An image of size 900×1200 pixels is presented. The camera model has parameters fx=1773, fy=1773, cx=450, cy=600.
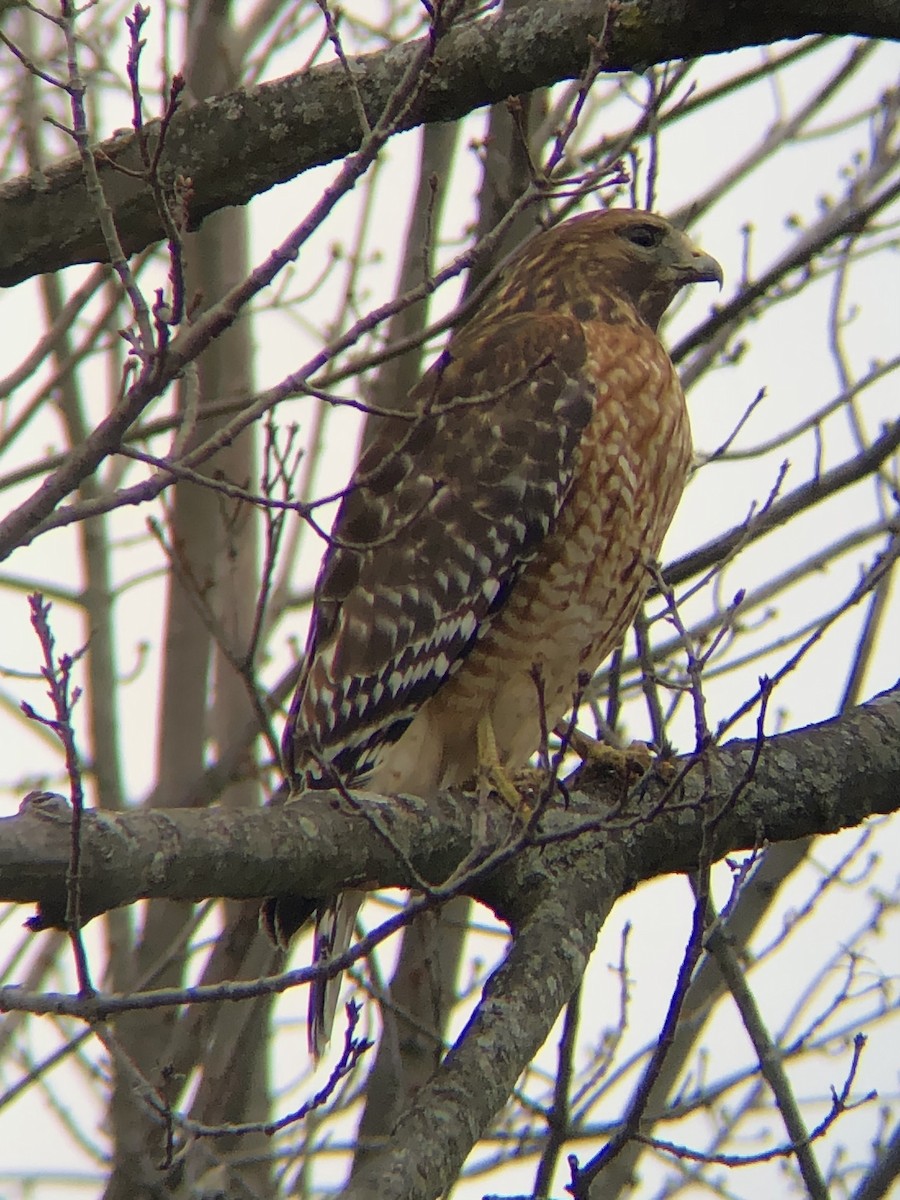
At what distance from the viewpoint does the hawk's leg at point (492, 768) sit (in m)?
4.55

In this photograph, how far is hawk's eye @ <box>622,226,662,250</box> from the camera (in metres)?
5.45

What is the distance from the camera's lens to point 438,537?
490 centimetres

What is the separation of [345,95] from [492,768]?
1823 mm

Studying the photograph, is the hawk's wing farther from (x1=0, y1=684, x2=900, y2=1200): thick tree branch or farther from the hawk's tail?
(x1=0, y1=684, x2=900, y2=1200): thick tree branch

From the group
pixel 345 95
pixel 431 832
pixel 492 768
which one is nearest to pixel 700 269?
pixel 492 768

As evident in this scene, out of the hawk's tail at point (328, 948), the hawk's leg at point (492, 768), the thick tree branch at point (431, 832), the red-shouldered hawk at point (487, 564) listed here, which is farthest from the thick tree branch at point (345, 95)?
the hawk's tail at point (328, 948)

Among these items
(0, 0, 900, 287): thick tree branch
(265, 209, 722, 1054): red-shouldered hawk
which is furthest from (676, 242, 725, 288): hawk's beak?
(0, 0, 900, 287): thick tree branch

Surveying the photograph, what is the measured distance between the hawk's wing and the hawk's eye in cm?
52

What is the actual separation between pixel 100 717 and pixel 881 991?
2917 millimetres

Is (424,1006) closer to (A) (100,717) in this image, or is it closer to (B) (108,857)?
(A) (100,717)

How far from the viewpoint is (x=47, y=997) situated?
7.92ft

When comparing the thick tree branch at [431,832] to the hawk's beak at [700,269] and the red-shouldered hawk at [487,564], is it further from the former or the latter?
the hawk's beak at [700,269]

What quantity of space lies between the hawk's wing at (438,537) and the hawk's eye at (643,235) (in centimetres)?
52

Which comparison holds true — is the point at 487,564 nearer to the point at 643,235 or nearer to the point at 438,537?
the point at 438,537
